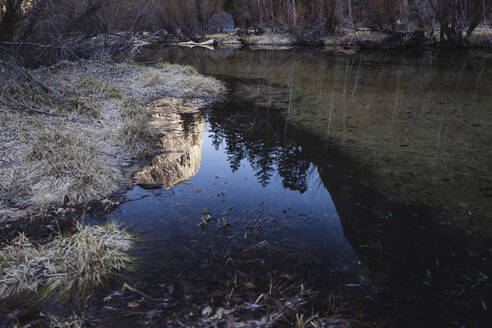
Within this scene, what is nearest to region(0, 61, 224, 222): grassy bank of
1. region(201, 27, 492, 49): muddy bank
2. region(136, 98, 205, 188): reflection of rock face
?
region(136, 98, 205, 188): reflection of rock face

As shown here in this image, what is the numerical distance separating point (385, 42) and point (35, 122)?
75.4 feet

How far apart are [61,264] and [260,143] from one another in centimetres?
459

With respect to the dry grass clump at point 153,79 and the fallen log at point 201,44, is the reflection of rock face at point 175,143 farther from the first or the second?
the fallen log at point 201,44

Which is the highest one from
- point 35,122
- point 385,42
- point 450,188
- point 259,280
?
point 385,42

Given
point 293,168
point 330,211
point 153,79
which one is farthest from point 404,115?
point 153,79

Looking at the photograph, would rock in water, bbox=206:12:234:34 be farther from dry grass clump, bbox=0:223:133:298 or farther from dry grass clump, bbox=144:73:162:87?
dry grass clump, bbox=0:223:133:298

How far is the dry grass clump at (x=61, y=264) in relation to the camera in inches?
120

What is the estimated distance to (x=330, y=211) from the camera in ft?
15.3

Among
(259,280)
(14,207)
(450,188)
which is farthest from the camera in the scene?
(450,188)

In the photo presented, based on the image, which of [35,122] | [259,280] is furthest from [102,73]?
[259,280]

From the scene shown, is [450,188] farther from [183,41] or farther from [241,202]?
[183,41]

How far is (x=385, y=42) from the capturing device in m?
23.8

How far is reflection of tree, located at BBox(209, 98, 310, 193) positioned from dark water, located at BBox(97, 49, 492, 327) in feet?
0.11

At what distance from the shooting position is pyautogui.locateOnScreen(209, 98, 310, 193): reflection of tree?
5812mm
